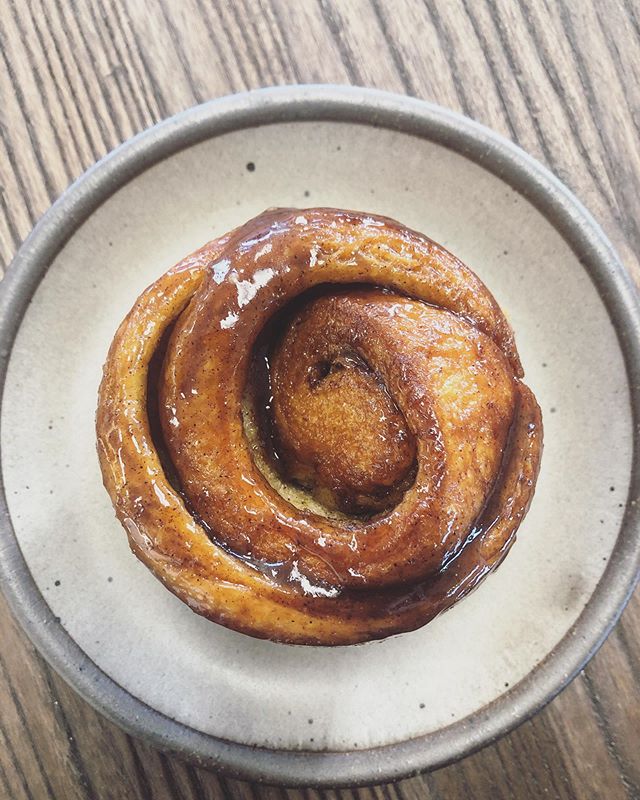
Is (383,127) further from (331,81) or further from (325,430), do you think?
(325,430)

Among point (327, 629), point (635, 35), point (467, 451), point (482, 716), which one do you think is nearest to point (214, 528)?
point (327, 629)

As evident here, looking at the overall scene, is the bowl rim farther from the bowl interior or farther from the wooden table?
the wooden table

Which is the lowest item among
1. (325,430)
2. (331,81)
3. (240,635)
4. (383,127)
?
(240,635)

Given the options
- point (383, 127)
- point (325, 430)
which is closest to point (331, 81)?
point (383, 127)

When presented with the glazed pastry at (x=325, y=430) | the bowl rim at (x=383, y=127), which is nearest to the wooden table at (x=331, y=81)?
the bowl rim at (x=383, y=127)

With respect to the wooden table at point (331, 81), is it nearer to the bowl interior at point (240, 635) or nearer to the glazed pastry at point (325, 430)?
the bowl interior at point (240, 635)
